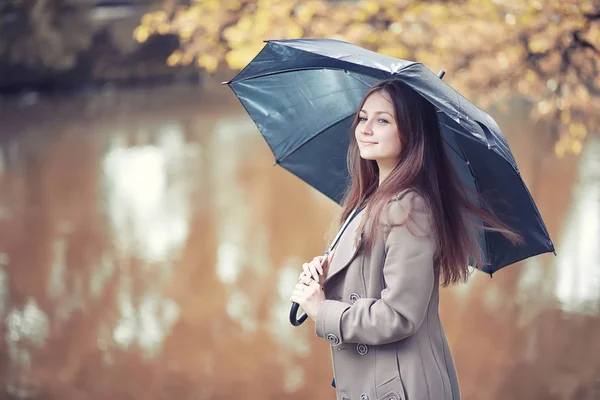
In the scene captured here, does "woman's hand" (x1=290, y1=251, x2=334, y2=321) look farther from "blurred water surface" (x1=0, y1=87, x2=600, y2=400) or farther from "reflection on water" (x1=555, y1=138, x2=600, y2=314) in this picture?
"reflection on water" (x1=555, y1=138, x2=600, y2=314)

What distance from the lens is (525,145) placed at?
43.5 ft

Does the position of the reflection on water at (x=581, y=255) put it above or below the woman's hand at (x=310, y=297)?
below

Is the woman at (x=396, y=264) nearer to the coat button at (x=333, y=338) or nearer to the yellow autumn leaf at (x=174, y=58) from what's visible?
the coat button at (x=333, y=338)

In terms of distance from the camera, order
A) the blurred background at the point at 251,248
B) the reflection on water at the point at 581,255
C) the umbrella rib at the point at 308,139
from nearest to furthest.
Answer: the umbrella rib at the point at 308,139, the blurred background at the point at 251,248, the reflection on water at the point at 581,255

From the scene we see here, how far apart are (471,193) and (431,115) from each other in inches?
11.7

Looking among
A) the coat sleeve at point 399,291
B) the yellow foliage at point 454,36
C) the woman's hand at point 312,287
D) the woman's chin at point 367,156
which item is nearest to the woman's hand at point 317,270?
the woman's hand at point 312,287

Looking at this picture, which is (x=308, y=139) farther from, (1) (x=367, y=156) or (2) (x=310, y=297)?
(2) (x=310, y=297)

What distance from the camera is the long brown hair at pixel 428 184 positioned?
172 centimetres

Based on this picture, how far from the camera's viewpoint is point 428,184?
5.76 feet

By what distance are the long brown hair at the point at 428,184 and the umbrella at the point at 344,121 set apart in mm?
64

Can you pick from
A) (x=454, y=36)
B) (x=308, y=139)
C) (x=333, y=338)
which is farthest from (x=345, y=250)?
(x=454, y=36)

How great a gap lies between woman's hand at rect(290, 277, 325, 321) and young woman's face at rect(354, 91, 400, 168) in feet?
1.10

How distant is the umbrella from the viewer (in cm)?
171

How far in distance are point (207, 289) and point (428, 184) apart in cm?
451
